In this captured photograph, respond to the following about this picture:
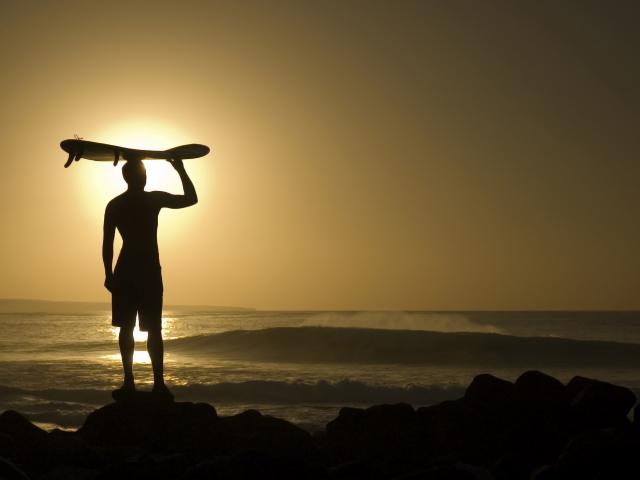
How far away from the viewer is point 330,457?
25.4ft

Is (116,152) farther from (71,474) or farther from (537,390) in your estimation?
(537,390)

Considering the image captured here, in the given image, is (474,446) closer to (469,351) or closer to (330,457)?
(330,457)

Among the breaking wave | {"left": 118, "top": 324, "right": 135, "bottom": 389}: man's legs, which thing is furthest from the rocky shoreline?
the breaking wave

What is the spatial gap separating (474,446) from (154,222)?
12.5ft

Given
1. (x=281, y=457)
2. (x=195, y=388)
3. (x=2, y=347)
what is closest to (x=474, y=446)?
(x=281, y=457)

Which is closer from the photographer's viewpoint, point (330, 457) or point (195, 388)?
point (330, 457)

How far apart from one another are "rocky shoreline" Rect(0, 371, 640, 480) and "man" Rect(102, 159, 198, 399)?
1.46 ft

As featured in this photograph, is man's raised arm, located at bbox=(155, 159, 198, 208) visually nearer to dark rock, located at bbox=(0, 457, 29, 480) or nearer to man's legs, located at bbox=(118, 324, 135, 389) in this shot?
man's legs, located at bbox=(118, 324, 135, 389)

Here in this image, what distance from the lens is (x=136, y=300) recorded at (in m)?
8.16

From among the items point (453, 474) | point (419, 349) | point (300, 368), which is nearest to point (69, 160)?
point (453, 474)

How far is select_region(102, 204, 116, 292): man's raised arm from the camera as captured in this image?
8.25 meters

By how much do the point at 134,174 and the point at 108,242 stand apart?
29.2 inches

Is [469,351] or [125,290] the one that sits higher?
[125,290]

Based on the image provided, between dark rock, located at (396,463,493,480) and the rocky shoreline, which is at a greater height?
dark rock, located at (396,463,493,480)
